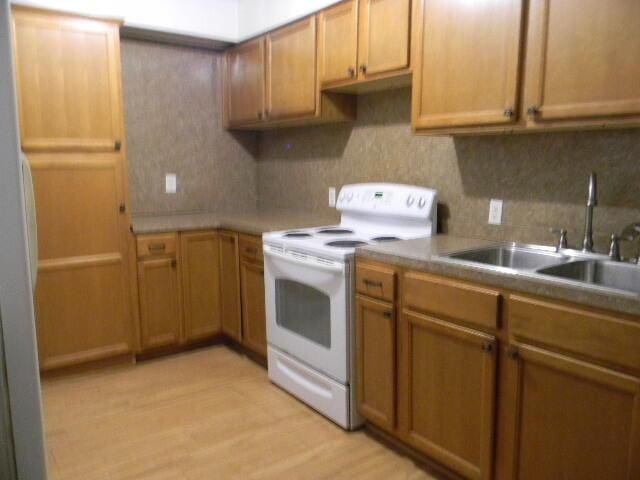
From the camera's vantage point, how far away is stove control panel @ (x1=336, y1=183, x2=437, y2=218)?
2600 millimetres

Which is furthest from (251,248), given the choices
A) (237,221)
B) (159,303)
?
(159,303)

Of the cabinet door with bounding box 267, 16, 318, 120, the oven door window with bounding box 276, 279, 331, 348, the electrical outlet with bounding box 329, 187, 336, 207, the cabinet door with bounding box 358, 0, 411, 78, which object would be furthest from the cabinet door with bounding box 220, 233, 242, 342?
the cabinet door with bounding box 358, 0, 411, 78

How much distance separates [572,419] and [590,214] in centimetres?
80

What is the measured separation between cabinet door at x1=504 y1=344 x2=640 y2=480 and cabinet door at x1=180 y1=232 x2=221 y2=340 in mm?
2199

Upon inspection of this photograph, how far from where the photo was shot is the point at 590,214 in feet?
6.48

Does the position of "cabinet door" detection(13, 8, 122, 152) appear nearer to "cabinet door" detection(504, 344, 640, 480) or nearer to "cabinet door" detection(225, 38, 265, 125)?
"cabinet door" detection(225, 38, 265, 125)

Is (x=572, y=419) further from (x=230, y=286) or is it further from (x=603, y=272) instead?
(x=230, y=286)

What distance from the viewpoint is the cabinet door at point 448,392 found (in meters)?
1.82

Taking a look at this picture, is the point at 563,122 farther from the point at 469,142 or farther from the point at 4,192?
the point at 4,192

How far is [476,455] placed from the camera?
1.88 meters

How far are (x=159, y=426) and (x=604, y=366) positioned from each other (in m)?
1.99

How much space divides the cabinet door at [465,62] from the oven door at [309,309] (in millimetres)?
808

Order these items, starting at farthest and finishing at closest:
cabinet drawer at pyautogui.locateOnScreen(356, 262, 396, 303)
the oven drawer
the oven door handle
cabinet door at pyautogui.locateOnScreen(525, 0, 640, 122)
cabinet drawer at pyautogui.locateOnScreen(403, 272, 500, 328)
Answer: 1. the oven drawer
2. the oven door handle
3. cabinet drawer at pyautogui.locateOnScreen(356, 262, 396, 303)
4. cabinet drawer at pyautogui.locateOnScreen(403, 272, 500, 328)
5. cabinet door at pyautogui.locateOnScreen(525, 0, 640, 122)

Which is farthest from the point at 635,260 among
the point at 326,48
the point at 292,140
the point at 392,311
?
the point at 292,140
